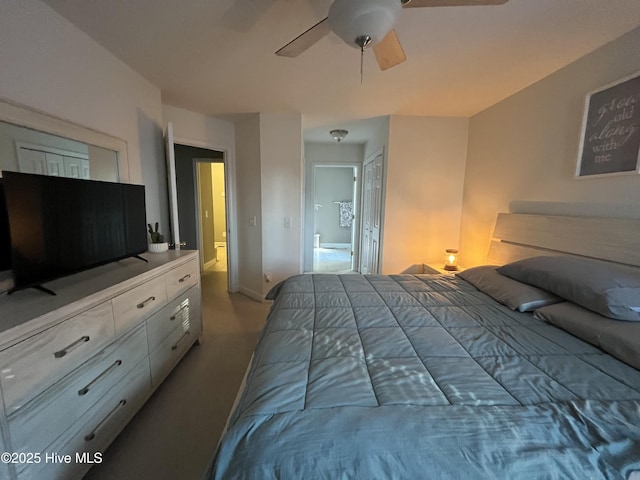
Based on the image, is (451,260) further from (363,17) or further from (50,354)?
(50,354)

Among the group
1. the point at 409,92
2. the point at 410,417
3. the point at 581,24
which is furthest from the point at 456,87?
the point at 410,417

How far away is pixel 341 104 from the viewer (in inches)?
113

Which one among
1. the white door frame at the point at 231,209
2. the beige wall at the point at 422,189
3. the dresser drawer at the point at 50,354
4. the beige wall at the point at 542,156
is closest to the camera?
the dresser drawer at the point at 50,354

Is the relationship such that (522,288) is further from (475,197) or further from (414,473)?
(475,197)

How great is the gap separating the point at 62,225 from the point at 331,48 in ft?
6.46

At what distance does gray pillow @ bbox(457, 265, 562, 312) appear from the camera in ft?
4.99

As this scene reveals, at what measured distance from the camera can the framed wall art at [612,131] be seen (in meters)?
1.56

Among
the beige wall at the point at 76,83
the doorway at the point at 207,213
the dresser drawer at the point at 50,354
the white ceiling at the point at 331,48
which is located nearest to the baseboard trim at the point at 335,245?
the doorway at the point at 207,213

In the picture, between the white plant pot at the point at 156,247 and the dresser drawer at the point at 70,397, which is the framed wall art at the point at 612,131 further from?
the white plant pot at the point at 156,247

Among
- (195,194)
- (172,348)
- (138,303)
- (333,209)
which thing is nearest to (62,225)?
(138,303)

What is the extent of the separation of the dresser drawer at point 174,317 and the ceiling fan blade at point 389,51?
2.20 metres

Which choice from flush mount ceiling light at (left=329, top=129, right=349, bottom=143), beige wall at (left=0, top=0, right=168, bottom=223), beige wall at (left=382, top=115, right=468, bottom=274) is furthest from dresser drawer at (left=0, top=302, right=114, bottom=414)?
flush mount ceiling light at (left=329, top=129, right=349, bottom=143)

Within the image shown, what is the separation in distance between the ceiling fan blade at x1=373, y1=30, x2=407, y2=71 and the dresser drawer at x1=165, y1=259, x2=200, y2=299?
204 cm

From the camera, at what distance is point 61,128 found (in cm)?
155
